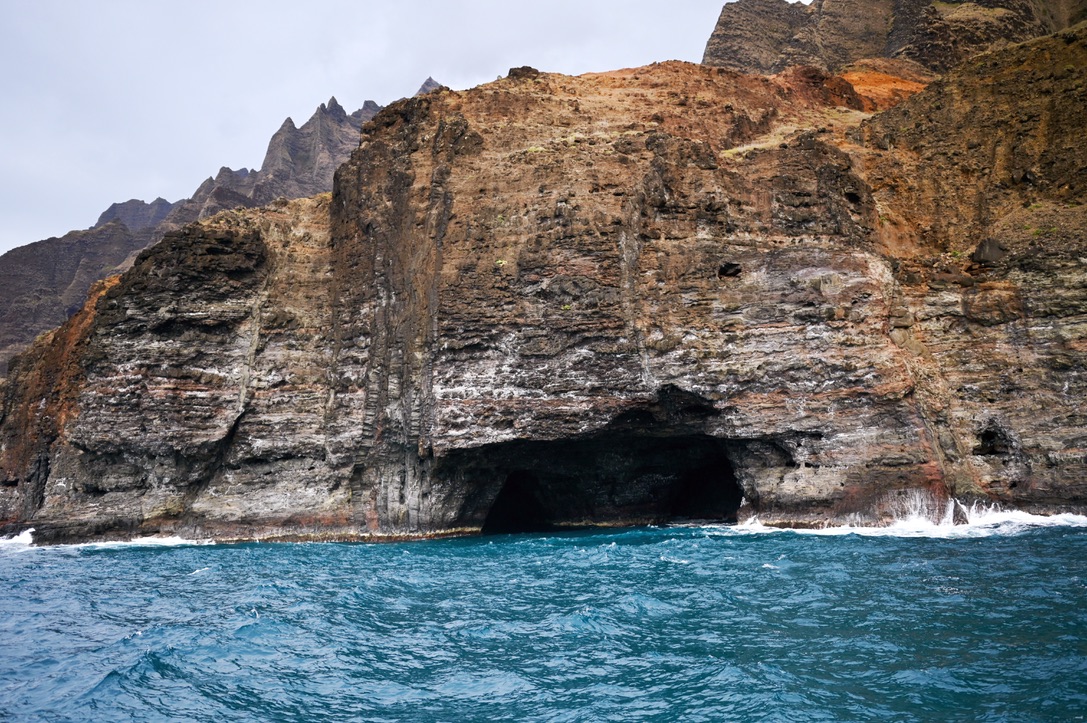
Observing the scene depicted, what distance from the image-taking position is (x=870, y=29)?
181 ft

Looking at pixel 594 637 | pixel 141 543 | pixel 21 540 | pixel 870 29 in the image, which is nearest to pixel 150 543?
pixel 141 543

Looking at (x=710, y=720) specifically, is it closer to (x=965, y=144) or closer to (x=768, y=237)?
(x=768, y=237)

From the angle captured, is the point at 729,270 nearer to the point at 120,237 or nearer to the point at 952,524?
the point at 952,524

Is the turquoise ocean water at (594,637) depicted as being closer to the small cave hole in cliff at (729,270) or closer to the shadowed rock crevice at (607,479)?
the shadowed rock crevice at (607,479)

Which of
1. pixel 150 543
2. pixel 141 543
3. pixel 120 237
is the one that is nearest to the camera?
pixel 150 543

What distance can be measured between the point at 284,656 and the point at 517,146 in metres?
26.7

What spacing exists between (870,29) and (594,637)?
56291mm

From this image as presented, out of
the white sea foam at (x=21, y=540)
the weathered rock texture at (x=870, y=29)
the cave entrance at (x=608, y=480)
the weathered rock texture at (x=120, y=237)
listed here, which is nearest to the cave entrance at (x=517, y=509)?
the cave entrance at (x=608, y=480)

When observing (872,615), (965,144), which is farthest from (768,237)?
(872,615)

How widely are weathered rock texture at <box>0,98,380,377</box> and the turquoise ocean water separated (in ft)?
215

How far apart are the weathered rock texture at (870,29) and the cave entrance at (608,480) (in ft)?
106

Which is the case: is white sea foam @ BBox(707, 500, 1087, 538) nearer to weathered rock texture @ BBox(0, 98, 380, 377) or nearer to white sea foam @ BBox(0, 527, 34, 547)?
white sea foam @ BBox(0, 527, 34, 547)

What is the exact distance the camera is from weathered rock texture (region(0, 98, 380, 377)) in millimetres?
79562

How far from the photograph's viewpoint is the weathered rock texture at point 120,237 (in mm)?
79562
